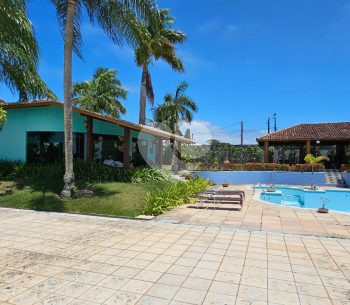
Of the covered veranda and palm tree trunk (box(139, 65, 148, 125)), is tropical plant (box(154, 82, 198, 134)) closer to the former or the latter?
palm tree trunk (box(139, 65, 148, 125))

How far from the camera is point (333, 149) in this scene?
112 feet

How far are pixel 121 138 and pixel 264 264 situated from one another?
16.4 meters

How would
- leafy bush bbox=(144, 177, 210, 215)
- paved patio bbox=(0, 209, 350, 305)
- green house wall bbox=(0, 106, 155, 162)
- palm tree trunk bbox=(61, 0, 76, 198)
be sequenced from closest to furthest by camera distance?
paved patio bbox=(0, 209, 350, 305)
leafy bush bbox=(144, 177, 210, 215)
palm tree trunk bbox=(61, 0, 76, 198)
green house wall bbox=(0, 106, 155, 162)

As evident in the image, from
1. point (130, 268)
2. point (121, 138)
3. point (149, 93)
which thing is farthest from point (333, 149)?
point (130, 268)

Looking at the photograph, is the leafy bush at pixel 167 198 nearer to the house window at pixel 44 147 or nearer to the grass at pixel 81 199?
the grass at pixel 81 199

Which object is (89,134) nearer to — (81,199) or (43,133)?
(43,133)

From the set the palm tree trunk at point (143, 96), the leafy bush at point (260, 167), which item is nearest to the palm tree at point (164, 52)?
the palm tree trunk at point (143, 96)

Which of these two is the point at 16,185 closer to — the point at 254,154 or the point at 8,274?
the point at 8,274

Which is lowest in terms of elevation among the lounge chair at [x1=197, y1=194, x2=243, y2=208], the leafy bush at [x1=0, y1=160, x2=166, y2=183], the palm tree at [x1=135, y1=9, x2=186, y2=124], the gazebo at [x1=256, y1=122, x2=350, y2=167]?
the lounge chair at [x1=197, y1=194, x2=243, y2=208]

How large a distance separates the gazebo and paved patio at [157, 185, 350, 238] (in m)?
16.9

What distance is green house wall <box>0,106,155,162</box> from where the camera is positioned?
17828 millimetres

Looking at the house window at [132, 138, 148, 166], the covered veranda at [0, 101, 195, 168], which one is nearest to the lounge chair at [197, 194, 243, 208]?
the covered veranda at [0, 101, 195, 168]

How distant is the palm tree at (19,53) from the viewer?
13.4 metres

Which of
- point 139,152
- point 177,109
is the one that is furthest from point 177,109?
point 139,152
